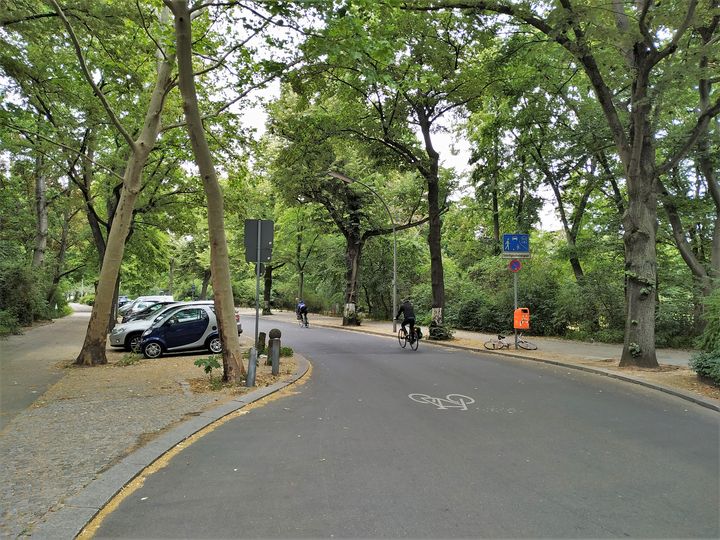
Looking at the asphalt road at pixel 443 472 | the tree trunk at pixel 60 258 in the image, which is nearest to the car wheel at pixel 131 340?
the asphalt road at pixel 443 472

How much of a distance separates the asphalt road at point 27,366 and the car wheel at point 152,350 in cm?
187

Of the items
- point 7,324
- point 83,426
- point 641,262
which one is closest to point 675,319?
point 641,262

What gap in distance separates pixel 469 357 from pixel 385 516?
452 inches

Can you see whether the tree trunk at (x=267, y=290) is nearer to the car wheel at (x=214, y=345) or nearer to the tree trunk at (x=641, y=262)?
the car wheel at (x=214, y=345)

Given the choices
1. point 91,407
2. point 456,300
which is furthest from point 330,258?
point 91,407

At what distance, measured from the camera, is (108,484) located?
442 cm

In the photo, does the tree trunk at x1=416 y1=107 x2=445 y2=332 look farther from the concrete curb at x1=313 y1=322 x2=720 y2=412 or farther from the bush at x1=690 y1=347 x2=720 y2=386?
the bush at x1=690 y1=347 x2=720 y2=386

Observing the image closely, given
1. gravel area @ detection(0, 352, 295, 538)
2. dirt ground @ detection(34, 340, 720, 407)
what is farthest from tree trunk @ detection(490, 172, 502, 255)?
gravel area @ detection(0, 352, 295, 538)

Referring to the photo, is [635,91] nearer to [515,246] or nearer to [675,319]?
[515,246]

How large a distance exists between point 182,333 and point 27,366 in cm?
401

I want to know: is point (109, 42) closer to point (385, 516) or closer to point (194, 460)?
point (194, 460)

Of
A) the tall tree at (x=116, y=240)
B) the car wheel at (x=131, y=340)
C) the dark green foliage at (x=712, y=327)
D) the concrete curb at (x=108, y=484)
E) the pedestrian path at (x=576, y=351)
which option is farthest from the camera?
the car wheel at (x=131, y=340)

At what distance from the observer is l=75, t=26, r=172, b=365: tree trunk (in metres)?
12.2

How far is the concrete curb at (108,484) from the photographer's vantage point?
11.8 feet
